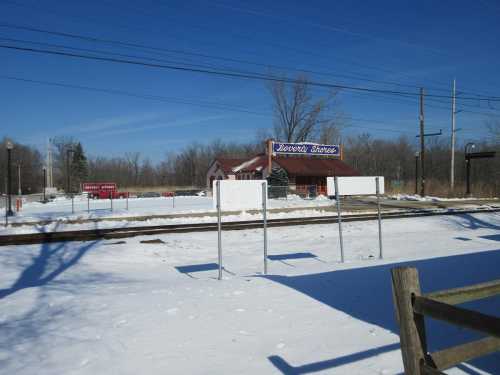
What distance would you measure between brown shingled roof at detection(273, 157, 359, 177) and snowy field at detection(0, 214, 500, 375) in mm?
36766

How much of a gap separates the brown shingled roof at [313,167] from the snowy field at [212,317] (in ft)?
121

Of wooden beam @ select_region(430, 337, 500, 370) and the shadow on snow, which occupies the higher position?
wooden beam @ select_region(430, 337, 500, 370)

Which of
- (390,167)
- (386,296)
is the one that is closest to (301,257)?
(386,296)

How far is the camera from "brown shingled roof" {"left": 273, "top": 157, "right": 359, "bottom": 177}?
48.2 meters

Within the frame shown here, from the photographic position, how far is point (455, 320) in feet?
8.16

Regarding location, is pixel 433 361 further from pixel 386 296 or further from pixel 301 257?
pixel 301 257

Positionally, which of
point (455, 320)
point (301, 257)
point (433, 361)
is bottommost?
point (301, 257)

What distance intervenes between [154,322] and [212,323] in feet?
2.58

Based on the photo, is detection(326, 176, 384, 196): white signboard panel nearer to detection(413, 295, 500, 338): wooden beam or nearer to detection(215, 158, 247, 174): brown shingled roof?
detection(413, 295, 500, 338): wooden beam

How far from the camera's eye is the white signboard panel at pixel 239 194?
8844 millimetres

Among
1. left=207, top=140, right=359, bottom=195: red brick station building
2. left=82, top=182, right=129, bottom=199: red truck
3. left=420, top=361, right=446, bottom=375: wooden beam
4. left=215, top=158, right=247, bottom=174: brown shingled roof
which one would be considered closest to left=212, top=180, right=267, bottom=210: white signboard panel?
left=420, top=361, right=446, bottom=375: wooden beam

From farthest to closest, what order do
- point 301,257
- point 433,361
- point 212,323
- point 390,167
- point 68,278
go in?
point 390,167
point 301,257
point 68,278
point 212,323
point 433,361

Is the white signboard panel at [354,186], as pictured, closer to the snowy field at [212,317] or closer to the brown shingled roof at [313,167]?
the snowy field at [212,317]

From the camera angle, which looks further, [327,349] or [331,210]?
[331,210]
